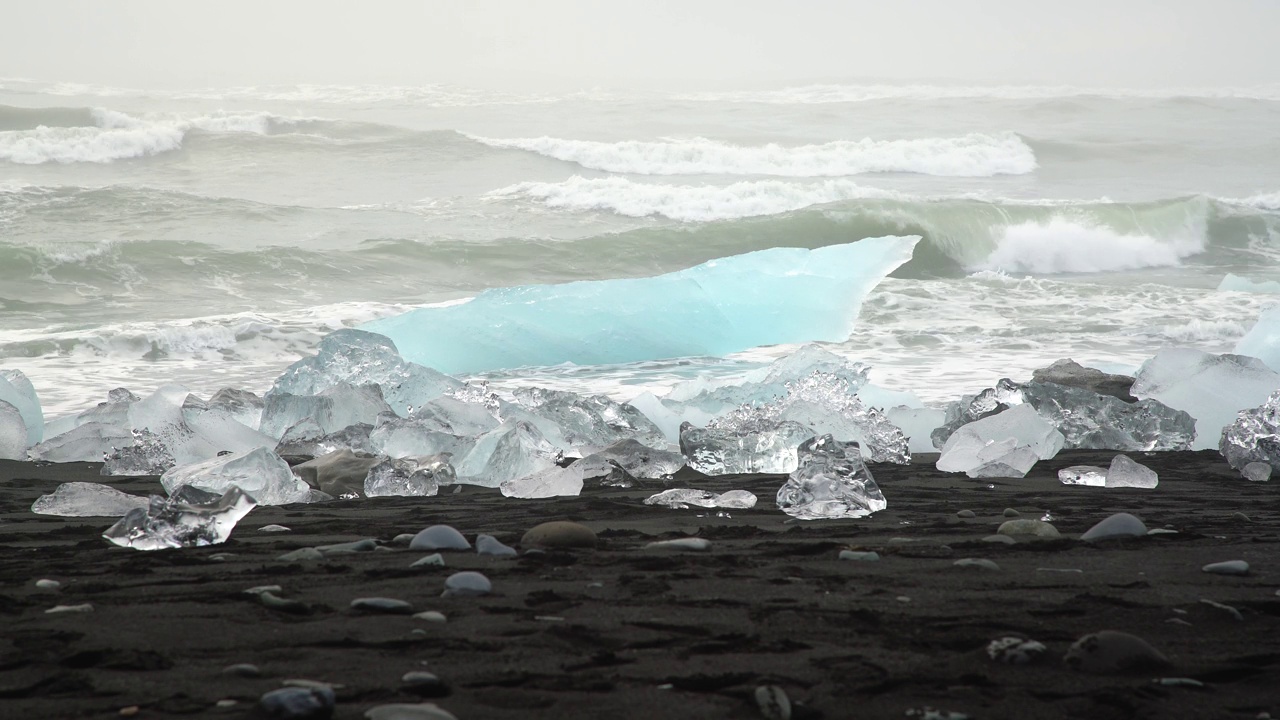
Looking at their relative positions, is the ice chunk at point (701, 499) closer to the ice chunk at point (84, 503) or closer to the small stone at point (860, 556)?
the small stone at point (860, 556)

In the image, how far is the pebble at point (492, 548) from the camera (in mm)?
1846

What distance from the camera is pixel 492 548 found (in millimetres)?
1865

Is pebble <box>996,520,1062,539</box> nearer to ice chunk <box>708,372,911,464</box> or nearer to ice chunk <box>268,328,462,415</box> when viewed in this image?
ice chunk <box>708,372,911,464</box>

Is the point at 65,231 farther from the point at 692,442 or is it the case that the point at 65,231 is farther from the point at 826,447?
the point at 826,447

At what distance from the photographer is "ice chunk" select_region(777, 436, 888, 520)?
7.72 ft

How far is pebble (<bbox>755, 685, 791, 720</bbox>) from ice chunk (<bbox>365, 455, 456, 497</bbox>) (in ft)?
6.29

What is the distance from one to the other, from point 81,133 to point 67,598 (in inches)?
676

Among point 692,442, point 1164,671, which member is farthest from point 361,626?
point 692,442

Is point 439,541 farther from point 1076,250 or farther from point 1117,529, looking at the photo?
point 1076,250

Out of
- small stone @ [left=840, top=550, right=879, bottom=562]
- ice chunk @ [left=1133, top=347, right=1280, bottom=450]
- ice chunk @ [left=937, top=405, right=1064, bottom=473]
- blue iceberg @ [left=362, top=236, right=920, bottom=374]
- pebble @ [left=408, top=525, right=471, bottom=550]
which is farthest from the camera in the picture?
blue iceberg @ [left=362, top=236, right=920, bottom=374]

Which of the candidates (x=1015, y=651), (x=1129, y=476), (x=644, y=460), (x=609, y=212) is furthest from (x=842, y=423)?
(x=609, y=212)

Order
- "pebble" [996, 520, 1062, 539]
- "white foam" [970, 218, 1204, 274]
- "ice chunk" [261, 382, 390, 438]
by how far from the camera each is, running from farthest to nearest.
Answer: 1. "white foam" [970, 218, 1204, 274]
2. "ice chunk" [261, 382, 390, 438]
3. "pebble" [996, 520, 1062, 539]

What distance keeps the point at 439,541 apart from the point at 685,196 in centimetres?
1400

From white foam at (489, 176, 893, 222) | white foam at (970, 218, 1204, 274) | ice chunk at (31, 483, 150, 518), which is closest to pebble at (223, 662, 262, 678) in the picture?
ice chunk at (31, 483, 150, 518)
